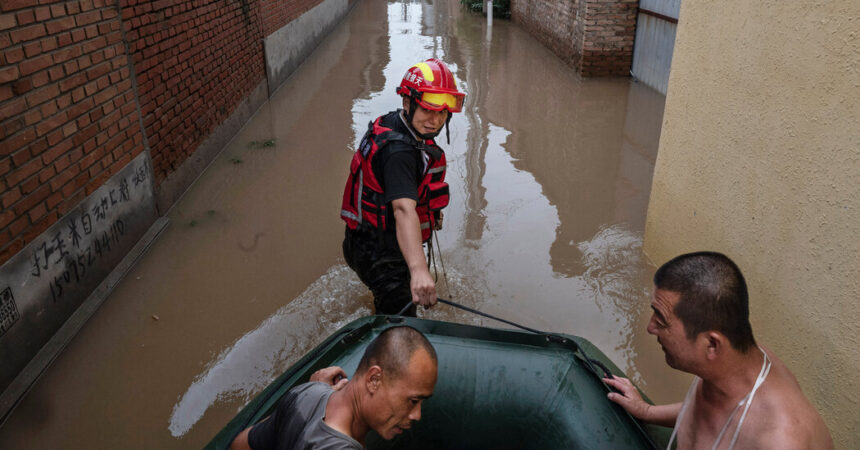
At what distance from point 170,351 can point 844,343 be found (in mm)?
3497

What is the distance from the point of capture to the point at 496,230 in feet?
17.0

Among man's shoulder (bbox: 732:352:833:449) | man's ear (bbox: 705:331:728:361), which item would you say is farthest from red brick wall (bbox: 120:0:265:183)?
man's shoulder (bbox: 732:352:833:449)

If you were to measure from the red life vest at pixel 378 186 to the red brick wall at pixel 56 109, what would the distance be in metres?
1.79

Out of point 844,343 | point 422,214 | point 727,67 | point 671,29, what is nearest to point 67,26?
point 422,214

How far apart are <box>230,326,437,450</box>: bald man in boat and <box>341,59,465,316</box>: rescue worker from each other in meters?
0.76

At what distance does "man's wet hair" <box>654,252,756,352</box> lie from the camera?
169cm

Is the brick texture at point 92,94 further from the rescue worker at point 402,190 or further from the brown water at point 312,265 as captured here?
the rescue worker at point 402,190

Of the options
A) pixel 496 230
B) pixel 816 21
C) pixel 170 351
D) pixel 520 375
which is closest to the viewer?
pixel 520 375

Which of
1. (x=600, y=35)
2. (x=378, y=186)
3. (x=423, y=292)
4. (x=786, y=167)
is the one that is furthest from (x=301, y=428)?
(x=600, y=35)

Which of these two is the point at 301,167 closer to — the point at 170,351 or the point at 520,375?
the point at 170,351

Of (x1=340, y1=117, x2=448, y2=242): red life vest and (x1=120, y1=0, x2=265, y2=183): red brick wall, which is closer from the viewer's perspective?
(x1=340, y1=117, x2=448, y2=242): red life vest

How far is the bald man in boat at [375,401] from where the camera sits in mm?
1620

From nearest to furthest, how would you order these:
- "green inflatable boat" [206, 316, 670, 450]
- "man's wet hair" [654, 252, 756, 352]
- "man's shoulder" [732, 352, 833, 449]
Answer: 1. "man's shoulder" [732, 352, 833, 449]
2. "man's wet hair" [654, 252, 756, 352]
3. "green inflatable boat" [206, 316, 670, 450]

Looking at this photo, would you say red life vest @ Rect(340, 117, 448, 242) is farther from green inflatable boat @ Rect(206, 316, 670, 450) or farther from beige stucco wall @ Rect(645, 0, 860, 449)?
beige stucco wall @ Rect(645, 0, 860, 449)
